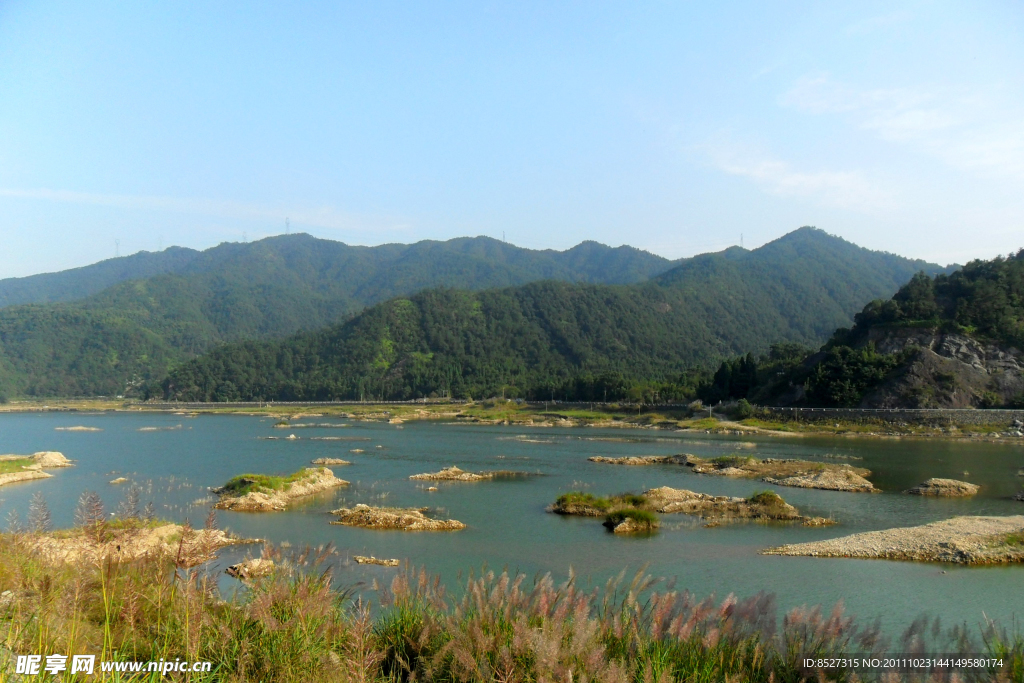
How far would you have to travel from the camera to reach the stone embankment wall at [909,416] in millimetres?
65438

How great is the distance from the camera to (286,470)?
128 feet

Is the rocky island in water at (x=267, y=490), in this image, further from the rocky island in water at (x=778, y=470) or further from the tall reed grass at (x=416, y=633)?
the rocky island in water at (x=778, y=470)

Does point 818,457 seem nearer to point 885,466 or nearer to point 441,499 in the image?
point 885,466

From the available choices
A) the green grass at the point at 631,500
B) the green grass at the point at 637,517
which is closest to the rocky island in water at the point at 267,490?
the green grass at the point at 637,517

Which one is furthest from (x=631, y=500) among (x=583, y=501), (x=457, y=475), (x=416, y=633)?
(x=416, y=633)

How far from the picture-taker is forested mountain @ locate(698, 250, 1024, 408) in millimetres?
70438

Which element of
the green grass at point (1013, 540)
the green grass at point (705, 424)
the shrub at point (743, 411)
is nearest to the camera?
the green grass at point (1013, 540)

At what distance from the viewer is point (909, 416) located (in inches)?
2689

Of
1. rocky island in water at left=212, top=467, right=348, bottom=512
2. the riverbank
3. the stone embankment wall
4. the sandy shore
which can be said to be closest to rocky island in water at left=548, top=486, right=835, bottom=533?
the sandy shore

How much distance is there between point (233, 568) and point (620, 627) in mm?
12007

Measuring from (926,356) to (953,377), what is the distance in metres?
3.50

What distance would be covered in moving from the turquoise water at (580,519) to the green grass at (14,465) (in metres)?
1.79

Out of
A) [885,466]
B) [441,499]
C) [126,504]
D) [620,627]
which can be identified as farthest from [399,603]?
[885,466]

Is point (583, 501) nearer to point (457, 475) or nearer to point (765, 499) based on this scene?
point (765, 499)
